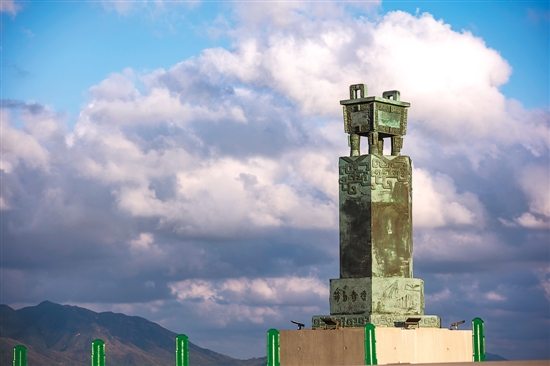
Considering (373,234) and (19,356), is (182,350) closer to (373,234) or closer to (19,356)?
(19,356)

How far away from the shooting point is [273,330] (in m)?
20.3

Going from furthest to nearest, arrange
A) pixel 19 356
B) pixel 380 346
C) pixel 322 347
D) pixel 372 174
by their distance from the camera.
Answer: pixel 372 174, pixel 322 347, pixel 380 346, pixel 19 356

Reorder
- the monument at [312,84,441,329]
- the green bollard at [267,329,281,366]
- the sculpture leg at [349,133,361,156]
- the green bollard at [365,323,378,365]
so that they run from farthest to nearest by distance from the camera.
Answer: the sculpture leg at [349,133,361,156] → the monument at [312,84,441,329] → the green bollard at [365,323,378,365] → the green bollard at [267,329,281,366]

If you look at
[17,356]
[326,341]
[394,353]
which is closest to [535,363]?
[394,353]

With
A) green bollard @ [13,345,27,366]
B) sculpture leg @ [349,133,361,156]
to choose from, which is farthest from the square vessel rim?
green bollard @ [13,345,27,366]

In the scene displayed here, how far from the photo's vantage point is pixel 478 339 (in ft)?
76.2

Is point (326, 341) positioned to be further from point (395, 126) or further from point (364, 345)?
point (395, 126)

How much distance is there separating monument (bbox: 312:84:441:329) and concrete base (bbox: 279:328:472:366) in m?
0.54

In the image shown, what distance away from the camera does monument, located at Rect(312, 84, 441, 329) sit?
79.0ft

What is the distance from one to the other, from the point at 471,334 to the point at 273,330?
24.4 ft

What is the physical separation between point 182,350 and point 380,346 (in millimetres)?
5818

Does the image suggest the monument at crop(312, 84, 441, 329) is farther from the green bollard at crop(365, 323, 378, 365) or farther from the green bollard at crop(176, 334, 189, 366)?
the green bollard at crop(176, 334, 189, 366)

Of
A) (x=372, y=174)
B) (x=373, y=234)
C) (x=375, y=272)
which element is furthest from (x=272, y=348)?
(x=372, y=174)

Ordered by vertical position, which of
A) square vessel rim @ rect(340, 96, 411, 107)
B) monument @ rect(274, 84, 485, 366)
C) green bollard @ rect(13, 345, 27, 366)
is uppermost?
square vessel rim @ rect(340, 96, 411, 107)
